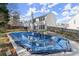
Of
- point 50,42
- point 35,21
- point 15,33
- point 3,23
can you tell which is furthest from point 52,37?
point 3,23

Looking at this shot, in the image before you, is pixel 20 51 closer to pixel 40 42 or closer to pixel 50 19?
pixel 40 42

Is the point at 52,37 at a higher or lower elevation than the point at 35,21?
lower

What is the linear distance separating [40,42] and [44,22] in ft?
0.50

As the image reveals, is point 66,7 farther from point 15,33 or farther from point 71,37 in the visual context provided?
point 15,33

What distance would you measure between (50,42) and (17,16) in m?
0.31

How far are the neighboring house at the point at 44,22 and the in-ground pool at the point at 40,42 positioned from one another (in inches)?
2.1

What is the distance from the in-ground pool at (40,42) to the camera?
1.09 metres

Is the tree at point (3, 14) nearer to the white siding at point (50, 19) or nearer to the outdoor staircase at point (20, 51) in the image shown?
the outdoor staircase at point (20, 51)

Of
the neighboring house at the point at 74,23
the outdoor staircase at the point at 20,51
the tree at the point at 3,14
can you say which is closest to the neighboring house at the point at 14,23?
the tree at the point at 3,14

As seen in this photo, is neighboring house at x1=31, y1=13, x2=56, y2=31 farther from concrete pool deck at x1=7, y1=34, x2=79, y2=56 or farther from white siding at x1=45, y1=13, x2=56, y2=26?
concrete pool deck at x1=7, y1=34, x2=79, y2=56

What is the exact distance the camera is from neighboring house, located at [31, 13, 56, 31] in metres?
1.10

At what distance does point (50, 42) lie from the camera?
1097 millimetres

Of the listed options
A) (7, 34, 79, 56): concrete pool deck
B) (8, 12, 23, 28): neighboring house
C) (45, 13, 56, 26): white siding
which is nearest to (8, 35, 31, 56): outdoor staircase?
(7, 34, 79, 56): concrete pool deck

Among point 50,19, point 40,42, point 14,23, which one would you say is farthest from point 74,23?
point 14,23
